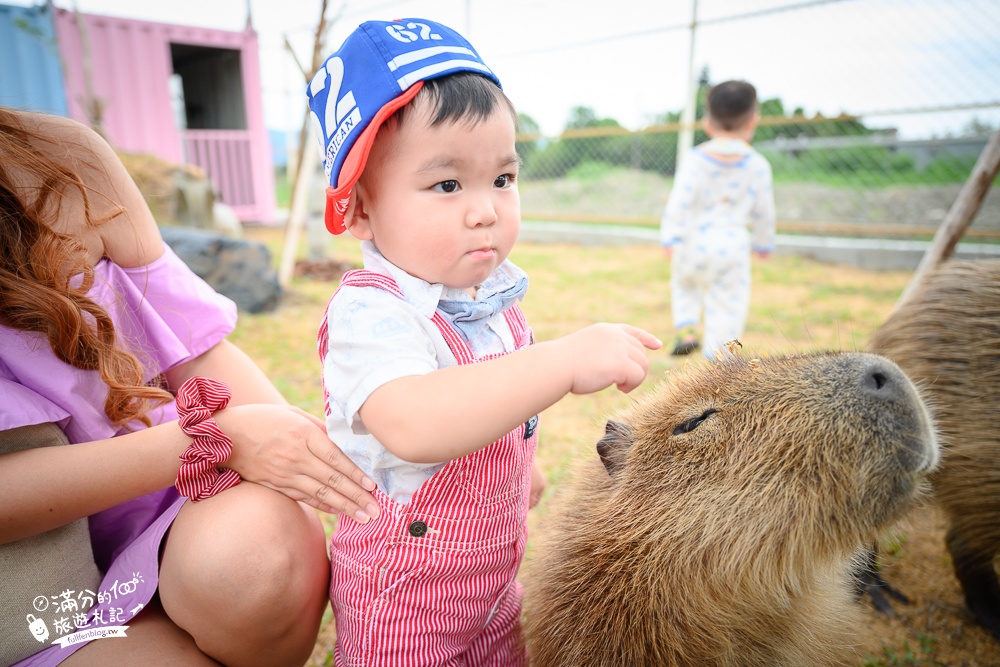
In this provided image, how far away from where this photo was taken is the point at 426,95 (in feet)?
3.63

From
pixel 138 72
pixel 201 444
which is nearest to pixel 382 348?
pixel 201 444

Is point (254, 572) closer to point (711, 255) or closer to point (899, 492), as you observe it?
point (899, 492)

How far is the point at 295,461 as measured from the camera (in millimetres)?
1321

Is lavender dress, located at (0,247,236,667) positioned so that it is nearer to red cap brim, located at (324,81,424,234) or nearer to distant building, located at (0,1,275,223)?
red cap brim, located at (324,81,424,234)

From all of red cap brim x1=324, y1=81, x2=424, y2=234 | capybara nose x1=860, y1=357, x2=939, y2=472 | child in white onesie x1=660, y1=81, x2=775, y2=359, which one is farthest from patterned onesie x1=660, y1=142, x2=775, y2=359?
red cap brim x1=324, y1=81, x2=424, y2=234

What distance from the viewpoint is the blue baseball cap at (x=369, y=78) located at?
1083 mm

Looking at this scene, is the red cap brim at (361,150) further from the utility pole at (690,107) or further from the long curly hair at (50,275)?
the utility pole at (690,107)

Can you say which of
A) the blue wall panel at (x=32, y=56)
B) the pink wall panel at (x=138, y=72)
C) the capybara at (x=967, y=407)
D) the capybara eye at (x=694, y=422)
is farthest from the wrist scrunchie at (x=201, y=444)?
the pink wall panel at (x=138, y=72)

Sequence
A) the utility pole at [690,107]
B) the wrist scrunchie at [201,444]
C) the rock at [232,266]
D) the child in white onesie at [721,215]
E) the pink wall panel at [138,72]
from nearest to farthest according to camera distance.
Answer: the wrist scrunchie at [201,444] < the child in white onesie at [721,215] < the rock at [232,266] < the utility pole at [690,107] < the pink wall panel at [138,72]

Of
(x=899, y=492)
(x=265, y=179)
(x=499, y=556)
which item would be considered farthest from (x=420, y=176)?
(x=265, y=179)

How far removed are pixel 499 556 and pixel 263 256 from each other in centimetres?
546

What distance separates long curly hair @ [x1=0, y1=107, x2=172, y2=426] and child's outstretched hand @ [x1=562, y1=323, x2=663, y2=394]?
91cm

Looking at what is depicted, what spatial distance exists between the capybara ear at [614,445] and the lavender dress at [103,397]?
0.96m

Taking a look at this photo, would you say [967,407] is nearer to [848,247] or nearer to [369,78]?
[369,78]
